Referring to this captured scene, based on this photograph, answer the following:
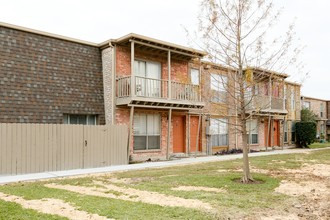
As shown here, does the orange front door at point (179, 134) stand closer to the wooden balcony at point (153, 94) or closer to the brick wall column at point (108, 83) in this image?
the wooden balcony at point (153, 94)

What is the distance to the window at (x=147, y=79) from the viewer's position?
16828 mm

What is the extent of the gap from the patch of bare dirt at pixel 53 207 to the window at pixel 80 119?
7.54 meters

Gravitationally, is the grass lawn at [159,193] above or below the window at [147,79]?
below

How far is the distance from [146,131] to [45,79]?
5.85m

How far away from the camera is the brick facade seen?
13.5m

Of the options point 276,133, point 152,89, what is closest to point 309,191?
point 152,89

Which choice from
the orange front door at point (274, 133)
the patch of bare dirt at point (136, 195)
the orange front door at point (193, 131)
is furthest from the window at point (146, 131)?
the orange front door at point (274, 133)

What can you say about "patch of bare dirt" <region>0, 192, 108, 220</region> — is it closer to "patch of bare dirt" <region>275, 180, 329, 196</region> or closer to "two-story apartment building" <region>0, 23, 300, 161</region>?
"patch of bare dirt" <region>275, 180, 329, 196</region>

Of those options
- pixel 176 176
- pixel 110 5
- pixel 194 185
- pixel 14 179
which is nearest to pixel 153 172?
pixel 176 176

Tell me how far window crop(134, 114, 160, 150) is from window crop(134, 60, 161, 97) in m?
1.28

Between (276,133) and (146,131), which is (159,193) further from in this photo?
(276,133)

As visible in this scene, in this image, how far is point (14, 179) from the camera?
10773 millimetres

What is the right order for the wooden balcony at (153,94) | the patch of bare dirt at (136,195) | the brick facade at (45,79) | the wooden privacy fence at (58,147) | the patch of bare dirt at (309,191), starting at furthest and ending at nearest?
the wooden balcony at (153,94), the brick facade at (45,79), the wooden privacy fence at (58,147), the patch of bare dirt at (136,195), the patch of bare dirt at (309,191)

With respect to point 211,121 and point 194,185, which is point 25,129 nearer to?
point 194,185
